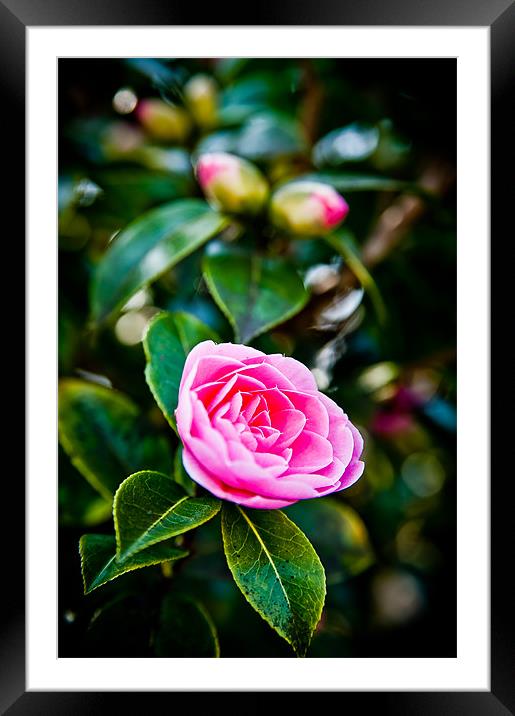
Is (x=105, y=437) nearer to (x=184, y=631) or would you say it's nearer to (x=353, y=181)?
(x=184, y=631)

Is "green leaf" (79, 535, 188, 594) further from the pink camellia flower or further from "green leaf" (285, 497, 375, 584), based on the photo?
"green leaf" (285, 497, 375, 584)

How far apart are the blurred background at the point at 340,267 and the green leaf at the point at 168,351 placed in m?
0.15

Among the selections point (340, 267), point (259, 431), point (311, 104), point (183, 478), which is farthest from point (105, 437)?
point (311, 104)

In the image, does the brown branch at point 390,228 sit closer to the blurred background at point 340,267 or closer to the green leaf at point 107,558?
the blurred background at point 340,267

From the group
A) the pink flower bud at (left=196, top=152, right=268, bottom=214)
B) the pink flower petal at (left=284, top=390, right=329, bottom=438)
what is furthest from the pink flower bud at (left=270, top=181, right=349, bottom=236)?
the pink flower petal at (left=284, top=390, right=329, bottom=438)

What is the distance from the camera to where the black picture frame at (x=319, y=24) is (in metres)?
0.69

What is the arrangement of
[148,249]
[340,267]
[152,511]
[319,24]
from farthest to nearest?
[340,267] < [148,249] < [319,24] < [152,511]

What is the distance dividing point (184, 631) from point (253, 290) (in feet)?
1.31

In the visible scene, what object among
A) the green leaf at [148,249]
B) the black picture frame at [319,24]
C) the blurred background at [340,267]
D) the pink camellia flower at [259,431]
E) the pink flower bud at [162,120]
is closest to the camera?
the pink camellia flower at [259,431]

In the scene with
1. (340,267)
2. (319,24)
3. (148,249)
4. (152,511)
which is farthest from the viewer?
(340,267)

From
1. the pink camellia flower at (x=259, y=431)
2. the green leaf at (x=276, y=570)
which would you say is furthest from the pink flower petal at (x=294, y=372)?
the green leaf at (x=276, y=570)

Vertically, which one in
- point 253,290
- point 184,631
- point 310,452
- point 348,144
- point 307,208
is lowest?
point 184,631

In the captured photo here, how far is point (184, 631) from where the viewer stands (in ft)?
2.39
